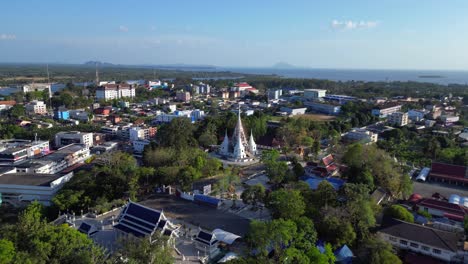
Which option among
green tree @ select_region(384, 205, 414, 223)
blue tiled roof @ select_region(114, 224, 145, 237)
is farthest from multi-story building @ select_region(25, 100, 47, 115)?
green tree @ select_region(384, 205, 414, 223)

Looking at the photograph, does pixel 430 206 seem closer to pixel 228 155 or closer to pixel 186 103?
pixel 228 155

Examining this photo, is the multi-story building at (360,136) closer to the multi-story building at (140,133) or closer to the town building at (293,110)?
the town building at (293,110)

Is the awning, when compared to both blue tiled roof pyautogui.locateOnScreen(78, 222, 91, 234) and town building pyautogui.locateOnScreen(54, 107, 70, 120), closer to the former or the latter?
blue tiled roof pyautogui.locateOnScreen(78, 222, 91, 234)

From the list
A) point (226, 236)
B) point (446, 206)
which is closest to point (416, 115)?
point (446, 206)

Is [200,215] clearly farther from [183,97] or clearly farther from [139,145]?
[183,97]

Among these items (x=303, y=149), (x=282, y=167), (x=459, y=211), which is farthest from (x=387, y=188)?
(x=303, y=149)

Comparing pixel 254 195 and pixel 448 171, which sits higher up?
pixel 254 195
